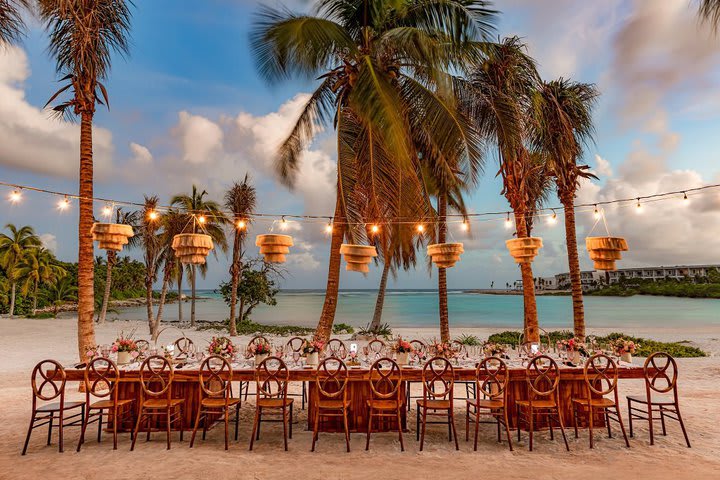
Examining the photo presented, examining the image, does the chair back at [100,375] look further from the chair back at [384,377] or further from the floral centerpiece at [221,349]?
the chair back at [384,377]

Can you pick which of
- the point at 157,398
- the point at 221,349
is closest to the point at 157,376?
the point at 157,398

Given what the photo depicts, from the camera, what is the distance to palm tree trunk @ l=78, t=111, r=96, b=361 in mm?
7809

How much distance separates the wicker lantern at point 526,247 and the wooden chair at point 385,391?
12.3ft

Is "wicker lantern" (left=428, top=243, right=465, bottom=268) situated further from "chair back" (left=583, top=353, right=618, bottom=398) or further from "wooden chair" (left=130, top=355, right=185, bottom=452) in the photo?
"wooden chair" (left=130, top=355, right=185, bottom=452)

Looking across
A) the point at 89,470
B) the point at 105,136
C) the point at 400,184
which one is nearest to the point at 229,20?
the point at 105,136

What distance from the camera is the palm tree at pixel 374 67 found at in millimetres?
7805

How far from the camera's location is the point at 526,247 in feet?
26.1

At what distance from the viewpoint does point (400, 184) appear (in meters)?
8.91

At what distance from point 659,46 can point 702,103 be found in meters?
4.82

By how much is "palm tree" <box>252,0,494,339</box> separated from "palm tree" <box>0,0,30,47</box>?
3.97m

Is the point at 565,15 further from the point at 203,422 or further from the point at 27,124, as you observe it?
the point at 27,124

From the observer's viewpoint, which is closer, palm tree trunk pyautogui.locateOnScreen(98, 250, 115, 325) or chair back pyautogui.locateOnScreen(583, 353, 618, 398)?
chair back pyautogui.locateOnScreen(583, 353, 618, 398)

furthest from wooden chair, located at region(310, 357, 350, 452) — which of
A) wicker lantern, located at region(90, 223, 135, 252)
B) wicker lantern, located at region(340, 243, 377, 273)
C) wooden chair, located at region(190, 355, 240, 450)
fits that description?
wicker lantern, located at region(90, 223, 135, 252)

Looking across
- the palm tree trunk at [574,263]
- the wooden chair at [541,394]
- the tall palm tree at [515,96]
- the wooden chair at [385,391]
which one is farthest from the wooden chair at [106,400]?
the palm tree trunk at [574,263]
